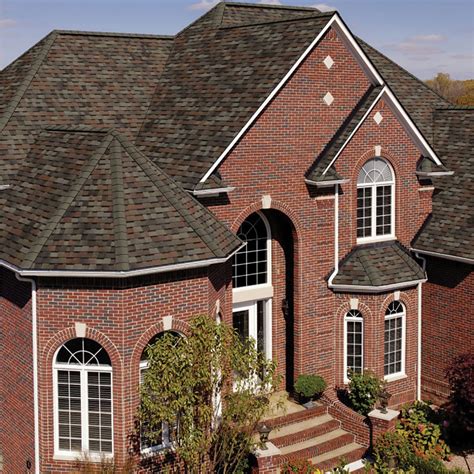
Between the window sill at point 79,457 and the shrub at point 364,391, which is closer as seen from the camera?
the window sill at point 79,457

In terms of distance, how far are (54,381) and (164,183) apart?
5.23m

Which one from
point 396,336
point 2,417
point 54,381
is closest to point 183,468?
point 54,381

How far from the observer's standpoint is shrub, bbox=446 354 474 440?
19.4 metres

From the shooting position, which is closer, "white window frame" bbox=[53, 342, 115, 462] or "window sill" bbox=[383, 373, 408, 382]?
"white window frame" bbox=[53, 342, 115, 462]

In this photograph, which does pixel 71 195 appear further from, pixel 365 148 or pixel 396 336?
pixel 396 336

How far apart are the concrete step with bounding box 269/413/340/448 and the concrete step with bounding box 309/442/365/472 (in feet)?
2.10

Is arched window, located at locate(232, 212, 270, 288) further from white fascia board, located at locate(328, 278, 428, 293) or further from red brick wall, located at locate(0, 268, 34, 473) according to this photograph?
red brick wall, located at locate(0, 268, 34, 473)

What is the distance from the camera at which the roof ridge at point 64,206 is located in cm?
1611

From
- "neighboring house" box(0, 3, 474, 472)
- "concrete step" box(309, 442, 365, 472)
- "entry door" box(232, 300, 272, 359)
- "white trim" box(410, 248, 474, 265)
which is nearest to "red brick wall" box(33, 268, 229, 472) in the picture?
"neighboring house" box(0, 3, 474, 472)

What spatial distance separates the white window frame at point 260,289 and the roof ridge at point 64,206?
557 cm

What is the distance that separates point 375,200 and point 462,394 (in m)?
6.54

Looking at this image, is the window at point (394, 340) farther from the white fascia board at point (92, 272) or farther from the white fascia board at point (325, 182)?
→ the white fascia board at point (92, 272)

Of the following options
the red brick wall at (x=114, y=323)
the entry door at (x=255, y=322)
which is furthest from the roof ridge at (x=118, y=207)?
the entry door at (x=255, y=322)

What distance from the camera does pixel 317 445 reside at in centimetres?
1988
